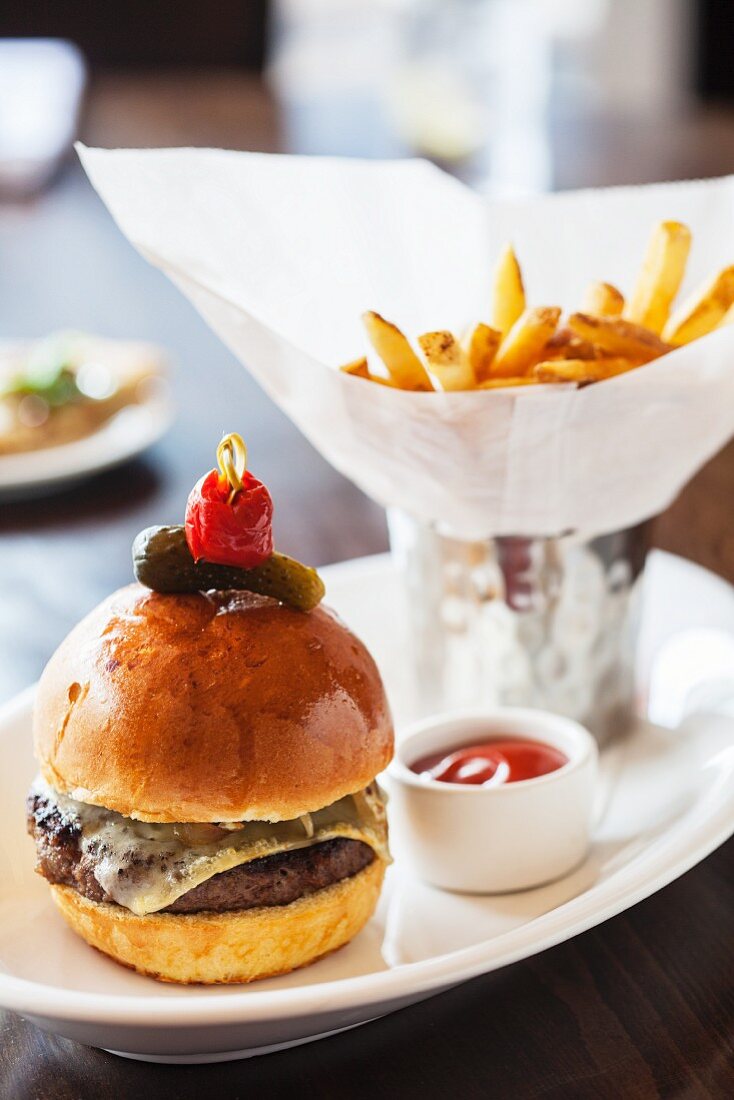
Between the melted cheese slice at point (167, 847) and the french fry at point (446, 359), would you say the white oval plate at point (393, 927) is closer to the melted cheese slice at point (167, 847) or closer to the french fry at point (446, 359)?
the melted cheese slice at point (167, 847)

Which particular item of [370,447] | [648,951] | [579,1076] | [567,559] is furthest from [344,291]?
[579,1076]

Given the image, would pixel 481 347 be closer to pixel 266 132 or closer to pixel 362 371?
pixel 362 371

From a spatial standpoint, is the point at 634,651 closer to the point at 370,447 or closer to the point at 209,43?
the point at 370,447

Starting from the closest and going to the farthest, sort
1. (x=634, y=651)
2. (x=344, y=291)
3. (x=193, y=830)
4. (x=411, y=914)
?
(x=193, y=830), (x=411, y=914), (x=634, y=651), (x=344, y=291)

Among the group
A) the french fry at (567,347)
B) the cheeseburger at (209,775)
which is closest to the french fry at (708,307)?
the french fry at (567,347)

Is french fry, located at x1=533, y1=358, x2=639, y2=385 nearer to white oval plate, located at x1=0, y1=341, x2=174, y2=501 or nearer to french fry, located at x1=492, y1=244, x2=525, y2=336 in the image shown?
french fry, located at x1=492, y1=244, x2=525, y2=336

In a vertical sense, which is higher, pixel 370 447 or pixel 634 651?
pixel 370 447
